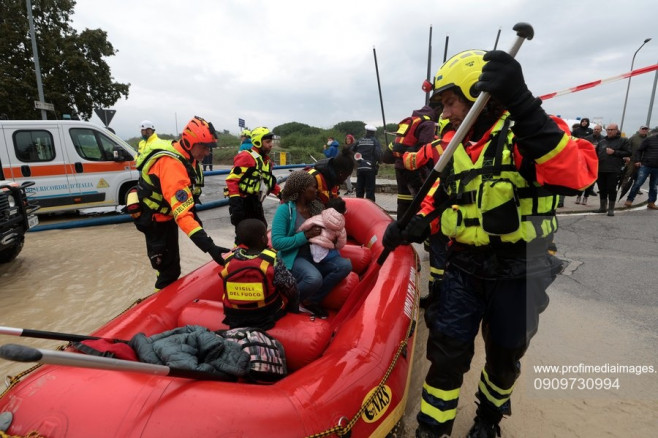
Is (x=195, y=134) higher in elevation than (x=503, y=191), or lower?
higher

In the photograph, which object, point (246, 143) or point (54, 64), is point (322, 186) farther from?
point (54, 64)

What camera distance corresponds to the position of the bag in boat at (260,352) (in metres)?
1.84

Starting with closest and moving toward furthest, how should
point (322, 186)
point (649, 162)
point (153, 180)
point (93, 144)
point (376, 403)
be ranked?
point (376, 403), point (153, 180), point (322, 186), point (649, 162), point (93, 144)

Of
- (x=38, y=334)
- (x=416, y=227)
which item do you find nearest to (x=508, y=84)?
(x=416, y=227)

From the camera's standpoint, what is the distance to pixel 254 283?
205cm

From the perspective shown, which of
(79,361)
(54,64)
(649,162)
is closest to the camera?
A: (79,361)

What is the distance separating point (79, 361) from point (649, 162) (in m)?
9.16

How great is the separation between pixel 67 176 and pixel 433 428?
8.35 m

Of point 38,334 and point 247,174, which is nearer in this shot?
point 38,334

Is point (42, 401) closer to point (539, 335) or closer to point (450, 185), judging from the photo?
point (450, 185)

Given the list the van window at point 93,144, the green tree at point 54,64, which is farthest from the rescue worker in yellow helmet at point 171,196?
the green tree at point 54,64

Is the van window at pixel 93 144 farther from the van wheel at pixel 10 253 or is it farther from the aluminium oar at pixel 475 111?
the aluminium oar at pixel 475 111

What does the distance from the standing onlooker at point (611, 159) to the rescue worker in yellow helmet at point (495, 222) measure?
6.43m

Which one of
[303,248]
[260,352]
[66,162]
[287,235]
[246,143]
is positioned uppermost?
[246,143]
